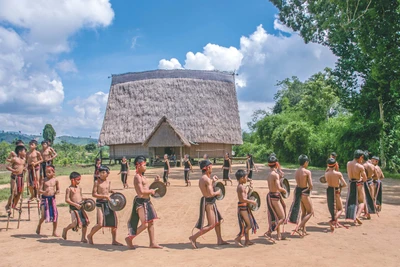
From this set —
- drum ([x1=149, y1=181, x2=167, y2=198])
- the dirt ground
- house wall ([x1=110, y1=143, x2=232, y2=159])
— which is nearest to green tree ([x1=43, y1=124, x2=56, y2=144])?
house wall ([x1=110, y1=143, x2=232, y2=159])

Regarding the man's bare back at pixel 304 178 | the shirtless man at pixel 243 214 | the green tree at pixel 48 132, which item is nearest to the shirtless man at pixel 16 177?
the shirtless man at pixel 243 214

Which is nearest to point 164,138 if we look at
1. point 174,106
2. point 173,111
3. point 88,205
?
point 173,111

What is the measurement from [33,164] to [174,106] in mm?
20332

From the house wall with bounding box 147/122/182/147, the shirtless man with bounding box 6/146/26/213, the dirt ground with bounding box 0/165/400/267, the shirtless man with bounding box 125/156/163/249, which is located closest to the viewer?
the dirt ground with bounding box 0/165/400/267

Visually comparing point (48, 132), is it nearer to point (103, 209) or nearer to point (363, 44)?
point (363, 44)

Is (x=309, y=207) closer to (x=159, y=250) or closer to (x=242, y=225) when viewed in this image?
(x=242, y=225)

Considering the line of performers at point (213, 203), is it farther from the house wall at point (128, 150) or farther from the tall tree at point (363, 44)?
the house wall at point (128, 150)

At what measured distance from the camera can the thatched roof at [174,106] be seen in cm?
2873

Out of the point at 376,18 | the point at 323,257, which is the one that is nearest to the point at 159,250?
the point at 323,257

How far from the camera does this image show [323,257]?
538 centimetres

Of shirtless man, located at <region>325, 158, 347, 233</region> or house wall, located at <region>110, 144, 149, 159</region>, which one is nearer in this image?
shirtless man, located at <region>325, 158, 347, 233</region>

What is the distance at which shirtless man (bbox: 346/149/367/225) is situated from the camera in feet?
25.6

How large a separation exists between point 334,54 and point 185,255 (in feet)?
59.4

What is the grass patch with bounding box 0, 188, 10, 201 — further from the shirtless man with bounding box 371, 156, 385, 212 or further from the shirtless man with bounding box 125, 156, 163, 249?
the shirtless man with bounding box 371, 156, 385, 212
